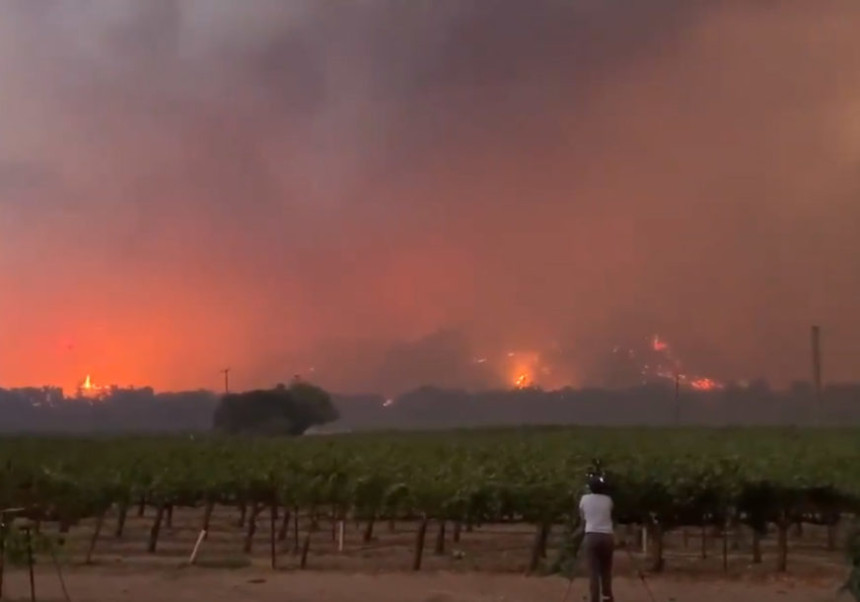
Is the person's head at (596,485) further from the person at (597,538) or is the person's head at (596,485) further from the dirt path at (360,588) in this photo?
the dirt path at (360,588)

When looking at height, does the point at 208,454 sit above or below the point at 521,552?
above

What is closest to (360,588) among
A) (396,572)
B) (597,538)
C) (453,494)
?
(396,572)

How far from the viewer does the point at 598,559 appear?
15.4 m

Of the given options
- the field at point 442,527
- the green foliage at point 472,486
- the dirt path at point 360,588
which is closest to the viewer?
the dirt path at point 360,588

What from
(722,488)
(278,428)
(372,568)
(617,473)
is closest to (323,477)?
(372,568)

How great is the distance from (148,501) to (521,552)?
9.85 metres

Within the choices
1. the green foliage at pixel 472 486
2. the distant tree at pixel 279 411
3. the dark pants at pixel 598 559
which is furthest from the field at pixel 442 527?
the distant tree at pixel 279 411

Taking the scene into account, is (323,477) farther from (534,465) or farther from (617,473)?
(617,473)

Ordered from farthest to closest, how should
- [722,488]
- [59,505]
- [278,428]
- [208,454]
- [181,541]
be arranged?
[278,428] → [208,454] → [181,541] → [59,505] → [722,488]

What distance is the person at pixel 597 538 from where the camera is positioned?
15.4 meters

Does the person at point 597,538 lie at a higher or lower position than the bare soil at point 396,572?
higher

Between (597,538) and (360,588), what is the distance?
25.0ft

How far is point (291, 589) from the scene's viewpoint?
841 inches

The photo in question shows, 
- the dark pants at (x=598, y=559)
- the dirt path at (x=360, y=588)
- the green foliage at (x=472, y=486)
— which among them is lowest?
the dirt path at (x=360, y=588)
